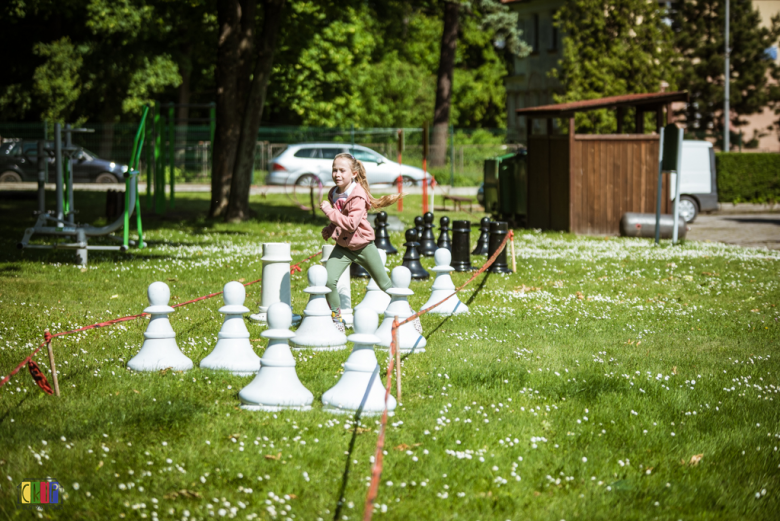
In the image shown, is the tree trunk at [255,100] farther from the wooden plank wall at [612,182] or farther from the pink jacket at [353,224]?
the pink jacket at [353,224]

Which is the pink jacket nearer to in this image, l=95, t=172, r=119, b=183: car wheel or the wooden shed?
the wooden shed

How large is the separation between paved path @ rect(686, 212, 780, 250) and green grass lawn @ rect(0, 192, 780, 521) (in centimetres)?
912

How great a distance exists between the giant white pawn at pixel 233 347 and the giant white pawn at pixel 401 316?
1063mm

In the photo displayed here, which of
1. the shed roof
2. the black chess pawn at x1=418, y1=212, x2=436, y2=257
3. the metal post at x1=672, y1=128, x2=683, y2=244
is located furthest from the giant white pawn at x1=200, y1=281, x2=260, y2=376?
the shed roof

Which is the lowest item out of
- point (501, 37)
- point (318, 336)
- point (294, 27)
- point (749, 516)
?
point (749, 516)

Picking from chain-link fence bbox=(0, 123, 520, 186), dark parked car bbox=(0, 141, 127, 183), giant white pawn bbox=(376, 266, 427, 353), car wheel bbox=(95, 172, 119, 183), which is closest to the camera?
giant white pawn bbox=(376, 266, 427, 353)

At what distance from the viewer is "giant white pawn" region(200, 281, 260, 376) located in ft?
18.0

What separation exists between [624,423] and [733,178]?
26.5m

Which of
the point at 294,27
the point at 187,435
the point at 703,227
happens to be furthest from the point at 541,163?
the point at 187,435

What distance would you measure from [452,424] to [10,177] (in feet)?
105

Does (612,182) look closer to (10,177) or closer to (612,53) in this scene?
(612,53)

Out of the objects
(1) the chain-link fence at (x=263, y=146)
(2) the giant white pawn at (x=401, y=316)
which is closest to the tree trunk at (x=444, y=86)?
(1) the chain-link fence at (x=263, y=146)

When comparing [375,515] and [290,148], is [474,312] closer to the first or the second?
[375,515]

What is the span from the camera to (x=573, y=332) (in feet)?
23.5
